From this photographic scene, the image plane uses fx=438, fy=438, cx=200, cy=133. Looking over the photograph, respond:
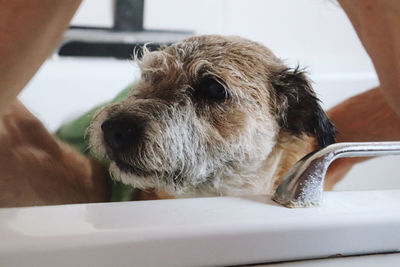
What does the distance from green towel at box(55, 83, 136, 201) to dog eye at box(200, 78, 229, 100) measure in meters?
0.15

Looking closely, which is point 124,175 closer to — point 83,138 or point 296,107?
point 83,138

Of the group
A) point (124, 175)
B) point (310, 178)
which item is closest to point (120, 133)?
point (124, 175)

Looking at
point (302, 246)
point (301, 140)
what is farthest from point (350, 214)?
point (301, 140)

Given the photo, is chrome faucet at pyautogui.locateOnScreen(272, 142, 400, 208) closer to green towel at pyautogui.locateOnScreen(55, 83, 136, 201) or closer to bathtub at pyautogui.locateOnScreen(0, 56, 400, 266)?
bathtub at pyautogui.locateOnScreen(0, 56, 400, 266)

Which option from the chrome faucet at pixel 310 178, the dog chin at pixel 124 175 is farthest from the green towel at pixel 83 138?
the chrome faucet at pixel 310 178

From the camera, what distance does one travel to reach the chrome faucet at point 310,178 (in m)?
0.57

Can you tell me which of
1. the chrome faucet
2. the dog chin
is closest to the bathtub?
the chrome faucet

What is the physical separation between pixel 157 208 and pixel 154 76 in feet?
0.92

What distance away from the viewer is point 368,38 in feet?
2.45

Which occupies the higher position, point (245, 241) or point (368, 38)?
point (368, 38)

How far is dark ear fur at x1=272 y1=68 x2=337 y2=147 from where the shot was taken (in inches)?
29.0

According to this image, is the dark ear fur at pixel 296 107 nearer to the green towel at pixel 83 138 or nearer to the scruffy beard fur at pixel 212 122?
the scruffy beard fur at pixel 212 122

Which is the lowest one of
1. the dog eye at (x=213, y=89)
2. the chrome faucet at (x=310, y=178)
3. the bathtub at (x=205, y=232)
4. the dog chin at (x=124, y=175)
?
the dog chin at (x=124, y=175)

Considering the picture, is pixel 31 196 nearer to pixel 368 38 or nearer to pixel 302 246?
pixel 302 246
